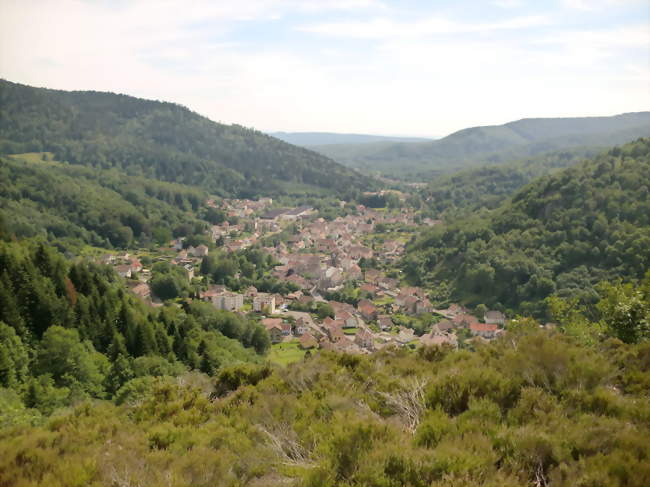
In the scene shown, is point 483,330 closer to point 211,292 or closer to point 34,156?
point 211,292

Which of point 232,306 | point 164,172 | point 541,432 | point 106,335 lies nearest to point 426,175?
point 164,172

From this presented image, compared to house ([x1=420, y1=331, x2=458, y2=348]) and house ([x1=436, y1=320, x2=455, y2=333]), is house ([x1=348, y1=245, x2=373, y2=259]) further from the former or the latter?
house ([x1=420, y1=331, x2=458, y2=348])

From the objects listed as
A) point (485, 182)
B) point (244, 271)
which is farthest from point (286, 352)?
point (485, 182)

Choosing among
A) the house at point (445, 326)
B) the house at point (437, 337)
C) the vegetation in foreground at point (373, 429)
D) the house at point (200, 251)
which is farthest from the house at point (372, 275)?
the vegetation in foreground at point (373, 429)

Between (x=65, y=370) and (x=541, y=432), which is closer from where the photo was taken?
(x=541, y=432)

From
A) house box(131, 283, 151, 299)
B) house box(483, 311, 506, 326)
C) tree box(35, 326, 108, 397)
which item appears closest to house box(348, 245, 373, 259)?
house box(483, 311, 506, 326)

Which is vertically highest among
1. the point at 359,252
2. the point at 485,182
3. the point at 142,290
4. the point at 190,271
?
the point at 485,182

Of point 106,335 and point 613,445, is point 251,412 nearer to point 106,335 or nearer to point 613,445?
point 613,445
